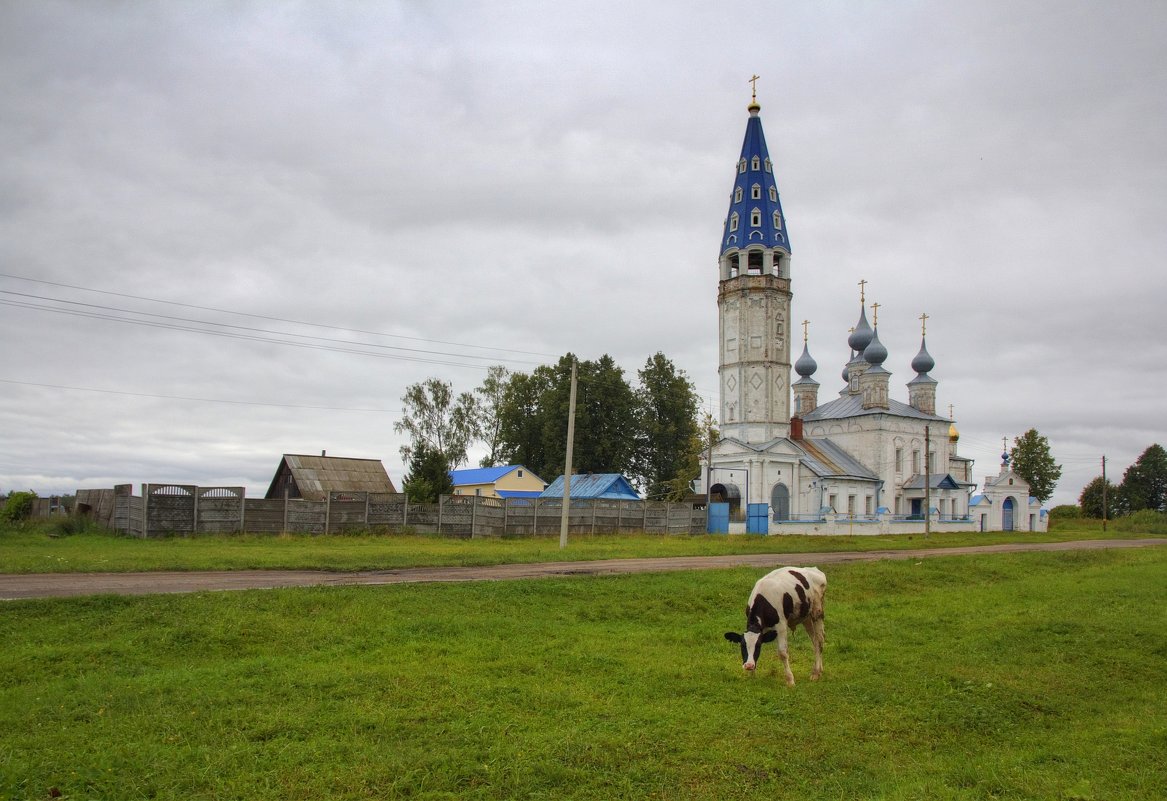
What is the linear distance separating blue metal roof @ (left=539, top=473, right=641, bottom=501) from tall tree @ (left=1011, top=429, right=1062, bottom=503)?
56204 mm

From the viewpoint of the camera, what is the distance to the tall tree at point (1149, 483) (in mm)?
100125

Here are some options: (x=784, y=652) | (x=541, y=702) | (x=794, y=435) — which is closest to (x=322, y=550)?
(x=541, y=702)

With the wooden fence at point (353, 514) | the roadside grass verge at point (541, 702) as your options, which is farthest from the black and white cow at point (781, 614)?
the wooden fence at point (353, 514)

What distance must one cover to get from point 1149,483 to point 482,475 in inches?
3273

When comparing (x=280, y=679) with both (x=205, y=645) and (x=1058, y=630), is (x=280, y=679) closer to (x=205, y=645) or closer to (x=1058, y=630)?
(x=205, y=645)

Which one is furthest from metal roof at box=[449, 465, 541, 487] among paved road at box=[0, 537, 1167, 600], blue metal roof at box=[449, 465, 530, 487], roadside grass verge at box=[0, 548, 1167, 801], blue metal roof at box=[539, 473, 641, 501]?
roadside grass verge at box=[0, 548, 1167, 801]

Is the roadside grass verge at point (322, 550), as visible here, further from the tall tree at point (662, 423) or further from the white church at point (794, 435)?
the tall tree at point (662, 423)

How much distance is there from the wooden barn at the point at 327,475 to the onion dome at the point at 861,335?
4156 centimetres

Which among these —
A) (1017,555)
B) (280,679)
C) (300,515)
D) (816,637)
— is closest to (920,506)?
(1017,555)

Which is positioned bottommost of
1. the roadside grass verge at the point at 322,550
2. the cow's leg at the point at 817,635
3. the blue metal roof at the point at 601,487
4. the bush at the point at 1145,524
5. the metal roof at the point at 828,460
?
the bush at the point at 1145,524

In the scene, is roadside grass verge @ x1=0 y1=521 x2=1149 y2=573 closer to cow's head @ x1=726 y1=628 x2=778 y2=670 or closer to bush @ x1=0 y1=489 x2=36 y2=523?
bush @ x1=0 y1=489 x2=36 y2=523

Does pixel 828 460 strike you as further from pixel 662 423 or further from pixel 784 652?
pixel 784 652

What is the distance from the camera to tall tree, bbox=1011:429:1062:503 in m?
92.2

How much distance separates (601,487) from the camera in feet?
186
